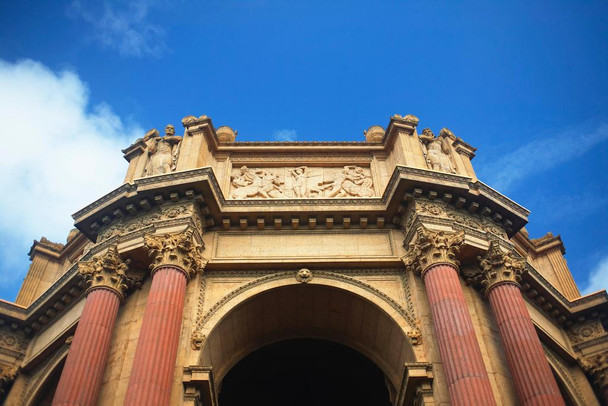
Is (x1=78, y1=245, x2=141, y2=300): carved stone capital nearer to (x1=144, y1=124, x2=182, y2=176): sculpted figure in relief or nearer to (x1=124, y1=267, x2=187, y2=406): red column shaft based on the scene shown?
(x1=124, y1=267, x2=187, y2=406): red column shaft

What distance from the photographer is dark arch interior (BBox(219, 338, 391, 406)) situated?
2839cm

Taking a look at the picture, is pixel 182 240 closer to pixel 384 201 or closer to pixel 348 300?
pixel 348 300

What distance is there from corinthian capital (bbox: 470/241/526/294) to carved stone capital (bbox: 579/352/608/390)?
Answer: 5.93 m

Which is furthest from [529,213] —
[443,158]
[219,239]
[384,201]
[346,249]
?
[219,239]

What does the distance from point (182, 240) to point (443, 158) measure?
1127 cm

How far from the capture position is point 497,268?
20422 millimetres

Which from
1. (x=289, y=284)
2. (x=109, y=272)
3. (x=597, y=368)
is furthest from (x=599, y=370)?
(x=109, y=272)

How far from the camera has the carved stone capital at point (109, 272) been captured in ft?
65.3

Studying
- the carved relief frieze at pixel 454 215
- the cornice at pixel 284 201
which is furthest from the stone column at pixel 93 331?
the carved relief frieze at pixel 454 215

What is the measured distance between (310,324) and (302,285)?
2.56 metres

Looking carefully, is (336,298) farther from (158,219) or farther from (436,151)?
(436,151)

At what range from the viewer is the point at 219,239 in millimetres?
22188

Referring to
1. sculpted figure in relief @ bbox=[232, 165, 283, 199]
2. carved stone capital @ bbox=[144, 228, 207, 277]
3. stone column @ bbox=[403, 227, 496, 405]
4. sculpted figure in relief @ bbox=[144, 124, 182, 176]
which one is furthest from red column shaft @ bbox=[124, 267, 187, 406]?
stone column @ bbox=[403, 227, 496, 405]

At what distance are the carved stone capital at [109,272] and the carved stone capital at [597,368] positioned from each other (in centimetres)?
1751
